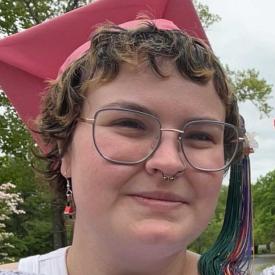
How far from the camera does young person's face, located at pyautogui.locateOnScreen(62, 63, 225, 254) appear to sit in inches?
48.8

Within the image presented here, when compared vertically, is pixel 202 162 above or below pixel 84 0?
below

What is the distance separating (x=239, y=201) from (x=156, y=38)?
602 mm

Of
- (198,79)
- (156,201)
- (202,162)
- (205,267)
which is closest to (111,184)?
A: (156,201)

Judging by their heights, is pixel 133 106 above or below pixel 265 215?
below

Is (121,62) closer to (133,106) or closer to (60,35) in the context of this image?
(133,106)

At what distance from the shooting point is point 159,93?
129cm

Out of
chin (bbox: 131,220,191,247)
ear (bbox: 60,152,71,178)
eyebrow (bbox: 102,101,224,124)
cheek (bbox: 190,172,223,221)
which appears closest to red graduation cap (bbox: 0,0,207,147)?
ear (bbox: 60,152,71,178)

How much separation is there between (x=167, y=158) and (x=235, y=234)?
1.67 feet

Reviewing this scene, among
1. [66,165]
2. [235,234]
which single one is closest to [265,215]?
[235,234]

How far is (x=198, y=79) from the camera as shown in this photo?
135 cm

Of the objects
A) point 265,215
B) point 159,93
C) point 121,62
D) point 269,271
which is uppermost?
point 265,215

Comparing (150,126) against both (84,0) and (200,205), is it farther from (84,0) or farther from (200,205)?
(84,0)

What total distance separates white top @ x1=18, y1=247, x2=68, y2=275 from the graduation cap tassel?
0.43 m

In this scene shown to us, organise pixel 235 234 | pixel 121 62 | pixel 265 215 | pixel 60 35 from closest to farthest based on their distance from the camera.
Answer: pixel 121 62
pixel 235 234
pixel 60 35
pixel 265 215
